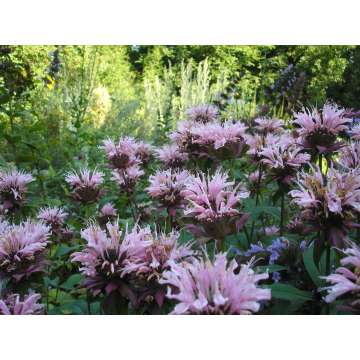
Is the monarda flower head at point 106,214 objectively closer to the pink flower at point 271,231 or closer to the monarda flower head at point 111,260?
the pink flower at point 271,231

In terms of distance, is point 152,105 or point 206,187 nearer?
point 206,187

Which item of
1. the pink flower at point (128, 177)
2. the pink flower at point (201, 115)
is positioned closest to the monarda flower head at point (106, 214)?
the pink flower at point (128, 177)

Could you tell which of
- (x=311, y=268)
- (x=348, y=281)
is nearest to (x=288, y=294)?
(x=311, y=268)

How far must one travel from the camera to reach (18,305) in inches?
39.3

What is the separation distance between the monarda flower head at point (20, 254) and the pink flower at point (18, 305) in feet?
0.15

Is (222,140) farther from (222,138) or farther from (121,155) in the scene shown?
(121,155)

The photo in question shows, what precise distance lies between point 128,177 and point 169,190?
471mm

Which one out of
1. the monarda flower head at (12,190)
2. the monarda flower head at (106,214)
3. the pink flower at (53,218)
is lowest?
the pink flower at (53,218)

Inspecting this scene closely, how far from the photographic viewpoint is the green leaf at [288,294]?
977 mm

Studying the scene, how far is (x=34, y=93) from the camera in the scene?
2762 mm
